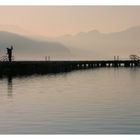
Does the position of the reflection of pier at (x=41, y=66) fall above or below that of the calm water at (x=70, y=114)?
above

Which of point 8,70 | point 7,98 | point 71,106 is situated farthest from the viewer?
point 8,70

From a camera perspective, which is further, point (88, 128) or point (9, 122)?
point (9, 122)

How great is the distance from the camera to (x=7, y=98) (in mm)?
30016

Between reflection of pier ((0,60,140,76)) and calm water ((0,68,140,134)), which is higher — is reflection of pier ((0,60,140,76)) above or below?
above

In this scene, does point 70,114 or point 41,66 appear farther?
point 41,66

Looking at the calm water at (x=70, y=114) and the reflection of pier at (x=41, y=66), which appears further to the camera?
the reflection of pier at (x=41, y=66)

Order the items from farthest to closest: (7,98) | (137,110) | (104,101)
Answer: (7,98), (104,101), (137,110)

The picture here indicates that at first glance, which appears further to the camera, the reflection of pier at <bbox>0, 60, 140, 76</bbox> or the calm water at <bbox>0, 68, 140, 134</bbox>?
the reflection of pier at <bbox>0, 60, 140, 76</bbox>

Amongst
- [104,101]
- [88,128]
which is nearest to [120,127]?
[88,128]
